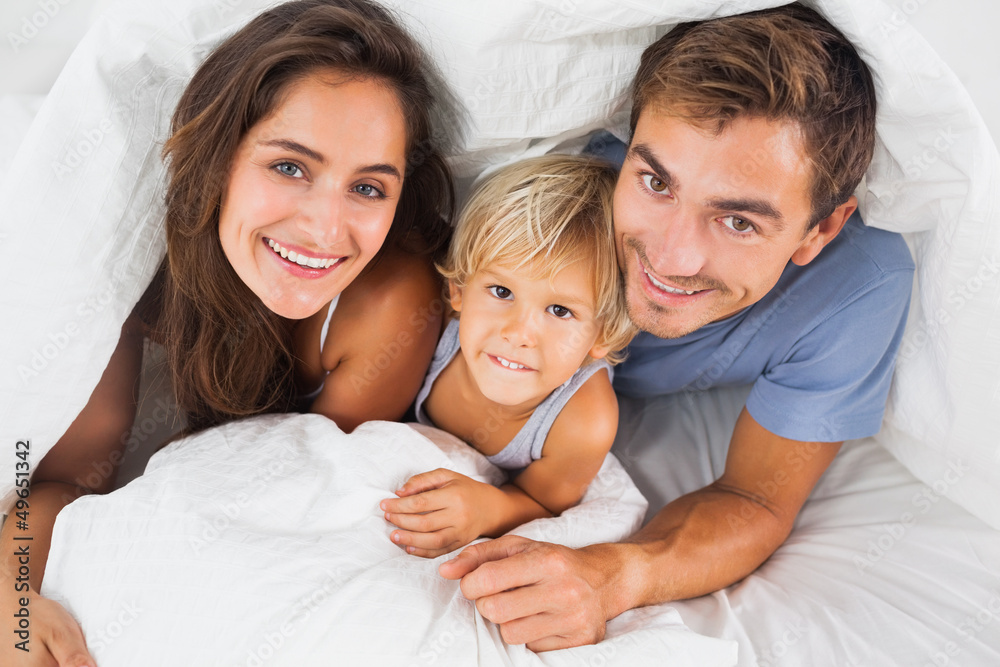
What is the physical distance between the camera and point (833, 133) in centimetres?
101

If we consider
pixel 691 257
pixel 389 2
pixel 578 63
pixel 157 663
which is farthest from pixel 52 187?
pixel 691 257

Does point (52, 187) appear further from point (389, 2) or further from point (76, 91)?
point (389, 2)

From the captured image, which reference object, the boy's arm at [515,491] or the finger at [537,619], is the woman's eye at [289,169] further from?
the finger at [537,619]

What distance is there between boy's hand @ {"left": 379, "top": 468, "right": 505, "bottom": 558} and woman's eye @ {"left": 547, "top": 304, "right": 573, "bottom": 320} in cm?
29

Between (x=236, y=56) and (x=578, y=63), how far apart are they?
491mm

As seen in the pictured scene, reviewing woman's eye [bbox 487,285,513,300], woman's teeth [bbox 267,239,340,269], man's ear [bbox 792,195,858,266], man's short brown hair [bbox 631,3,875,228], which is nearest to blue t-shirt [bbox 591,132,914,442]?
man's ear [bbox 792,195,858,266]

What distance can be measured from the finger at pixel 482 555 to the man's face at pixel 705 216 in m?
0.38

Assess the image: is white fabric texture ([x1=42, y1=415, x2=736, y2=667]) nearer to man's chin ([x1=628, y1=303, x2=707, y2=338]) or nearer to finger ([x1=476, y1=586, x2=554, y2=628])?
finger ([x1=476, y1=586, x2=554, y2=628])

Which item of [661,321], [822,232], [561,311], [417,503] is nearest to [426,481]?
[417,503]

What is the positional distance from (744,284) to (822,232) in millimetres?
160

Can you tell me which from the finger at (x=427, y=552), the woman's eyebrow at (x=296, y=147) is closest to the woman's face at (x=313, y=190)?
the woman's eyebrow at (x=296, y=147)

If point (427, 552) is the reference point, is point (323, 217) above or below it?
above

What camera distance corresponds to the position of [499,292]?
117 cm

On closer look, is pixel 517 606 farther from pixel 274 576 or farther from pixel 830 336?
pixel 830 336
